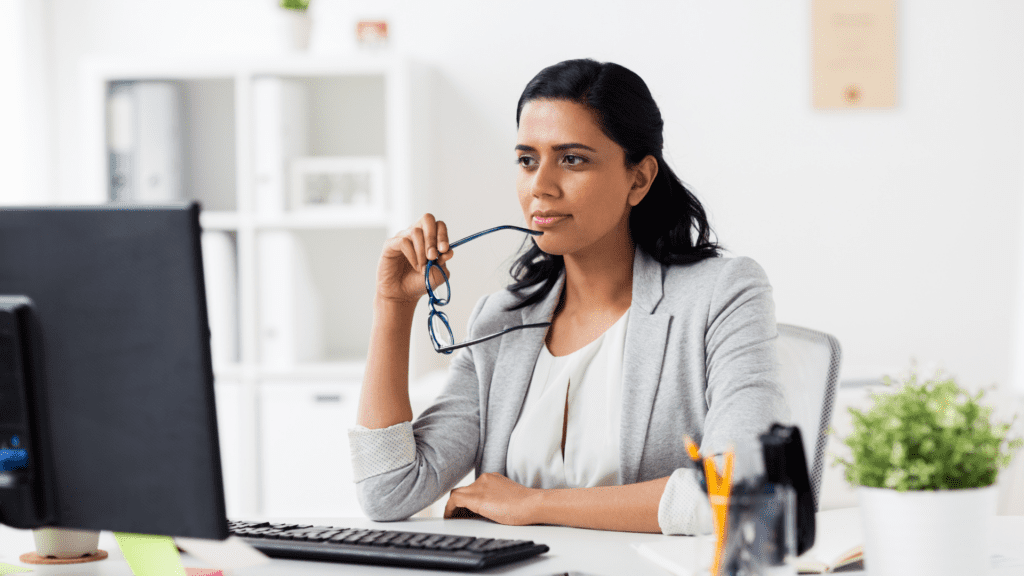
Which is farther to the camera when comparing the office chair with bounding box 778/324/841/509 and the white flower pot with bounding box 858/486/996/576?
the office chair with bounding box 778/324/841/509

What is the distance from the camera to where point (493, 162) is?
2.82 m

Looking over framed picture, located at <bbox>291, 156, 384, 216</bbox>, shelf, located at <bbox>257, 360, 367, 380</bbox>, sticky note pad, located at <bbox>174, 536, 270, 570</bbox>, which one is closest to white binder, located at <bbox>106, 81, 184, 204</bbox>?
framed picture, located at <bbox>291, 156, 384, 216</bbox>

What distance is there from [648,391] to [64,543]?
869 millimetres

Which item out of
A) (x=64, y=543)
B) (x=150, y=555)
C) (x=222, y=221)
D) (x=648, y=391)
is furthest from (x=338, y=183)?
(x=150, y=555)

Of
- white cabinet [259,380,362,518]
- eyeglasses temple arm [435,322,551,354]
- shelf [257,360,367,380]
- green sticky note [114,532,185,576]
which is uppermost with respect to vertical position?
eyeglasses temple arm [435,322,551,354]

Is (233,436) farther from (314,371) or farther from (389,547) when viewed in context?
(389,547)

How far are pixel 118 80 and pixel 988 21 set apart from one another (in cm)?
260

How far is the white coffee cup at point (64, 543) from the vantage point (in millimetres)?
1058

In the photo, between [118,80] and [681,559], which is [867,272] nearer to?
[681,559]

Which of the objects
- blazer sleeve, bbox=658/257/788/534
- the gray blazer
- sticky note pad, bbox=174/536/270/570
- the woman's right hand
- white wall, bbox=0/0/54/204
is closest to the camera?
sticky note pad, bbox=174/536/270/570

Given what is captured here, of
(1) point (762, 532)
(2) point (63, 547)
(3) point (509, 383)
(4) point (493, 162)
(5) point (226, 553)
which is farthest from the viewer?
(4) point (493, 162)

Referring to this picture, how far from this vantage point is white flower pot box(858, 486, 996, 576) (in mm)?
767

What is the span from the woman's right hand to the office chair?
1.94 feet

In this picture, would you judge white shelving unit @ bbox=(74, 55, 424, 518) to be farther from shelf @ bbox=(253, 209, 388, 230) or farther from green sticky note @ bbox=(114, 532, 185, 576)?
green sticky note @ bbox=(114, 532, 185, 576)
